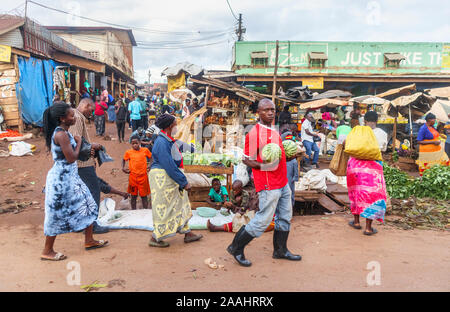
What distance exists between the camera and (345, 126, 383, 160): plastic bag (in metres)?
4.22

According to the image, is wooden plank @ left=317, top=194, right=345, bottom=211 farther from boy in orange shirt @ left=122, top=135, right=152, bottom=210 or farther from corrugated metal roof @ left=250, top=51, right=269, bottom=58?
corrugated metal roof @ left=250, top=51, right=269, bottom=58

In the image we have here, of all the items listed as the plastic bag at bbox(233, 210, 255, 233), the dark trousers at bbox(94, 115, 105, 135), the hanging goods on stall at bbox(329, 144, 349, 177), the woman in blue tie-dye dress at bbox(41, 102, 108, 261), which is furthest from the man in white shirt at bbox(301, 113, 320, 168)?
the dark trousers at bbox(94, 115, 105, 135)

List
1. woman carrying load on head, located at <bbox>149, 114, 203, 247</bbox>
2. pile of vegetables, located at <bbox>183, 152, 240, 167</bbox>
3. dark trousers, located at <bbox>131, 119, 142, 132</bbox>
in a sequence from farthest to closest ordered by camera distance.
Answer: dark trousers, located at <bbox>131, 119, 142, 132</bbox>, pile of vegetables, located at <bbox>183, 152, 240, 167</bbox>, woman carrying load on head, located at <bbox>149, 114, 203, 247</bbox>

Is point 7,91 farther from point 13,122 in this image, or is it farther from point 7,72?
point 13,122

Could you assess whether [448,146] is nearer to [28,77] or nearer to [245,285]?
[245,285]

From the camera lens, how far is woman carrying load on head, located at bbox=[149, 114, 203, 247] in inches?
141

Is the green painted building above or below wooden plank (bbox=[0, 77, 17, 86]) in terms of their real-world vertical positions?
above

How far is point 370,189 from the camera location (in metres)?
4.33

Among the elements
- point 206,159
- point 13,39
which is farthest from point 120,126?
point 206,159

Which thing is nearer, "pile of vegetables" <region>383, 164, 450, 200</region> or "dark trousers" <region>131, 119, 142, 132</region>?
"pile of vegetables" <region>383, 164, 450, 200</region>

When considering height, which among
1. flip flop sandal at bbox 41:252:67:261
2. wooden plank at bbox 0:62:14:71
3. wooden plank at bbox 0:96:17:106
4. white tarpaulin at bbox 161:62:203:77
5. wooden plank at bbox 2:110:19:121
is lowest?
flip flop sandal at bbox 41:252:67:261

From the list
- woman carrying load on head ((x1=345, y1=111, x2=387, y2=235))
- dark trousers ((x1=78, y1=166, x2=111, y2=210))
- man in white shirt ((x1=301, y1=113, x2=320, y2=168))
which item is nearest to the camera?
dark trousers ((x1=78, y1=166, x2=111, y2=210))

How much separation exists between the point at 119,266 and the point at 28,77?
11425mm
